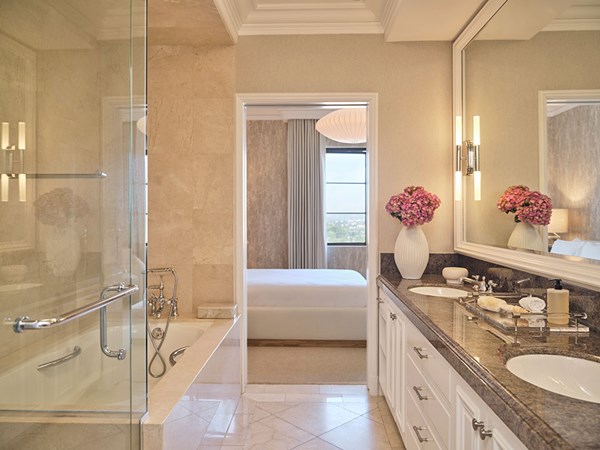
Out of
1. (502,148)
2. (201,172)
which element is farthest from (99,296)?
(502,148)

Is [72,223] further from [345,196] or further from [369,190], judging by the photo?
[345,196]

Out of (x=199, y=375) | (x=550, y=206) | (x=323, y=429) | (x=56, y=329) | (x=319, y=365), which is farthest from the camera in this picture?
(x=319, y=365)

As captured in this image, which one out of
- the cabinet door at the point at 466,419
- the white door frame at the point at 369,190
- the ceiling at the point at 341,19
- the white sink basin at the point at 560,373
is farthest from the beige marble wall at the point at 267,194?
the white sink basin at the point at 560,373

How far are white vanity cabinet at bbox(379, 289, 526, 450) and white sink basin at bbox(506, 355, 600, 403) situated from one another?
0.17 m

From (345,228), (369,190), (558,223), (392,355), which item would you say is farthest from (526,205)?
(345,228)

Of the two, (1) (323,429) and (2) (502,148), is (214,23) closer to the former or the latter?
(2) (502,148)

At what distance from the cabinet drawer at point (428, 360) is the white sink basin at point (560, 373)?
0.87 feet

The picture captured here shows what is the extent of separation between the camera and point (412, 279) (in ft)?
9.58

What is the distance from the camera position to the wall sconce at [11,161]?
1391 millimetres

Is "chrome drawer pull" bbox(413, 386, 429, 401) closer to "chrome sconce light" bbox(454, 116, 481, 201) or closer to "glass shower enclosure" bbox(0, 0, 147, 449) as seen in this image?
"glass shower enclosure" bbox(0, 0, 147, 449)

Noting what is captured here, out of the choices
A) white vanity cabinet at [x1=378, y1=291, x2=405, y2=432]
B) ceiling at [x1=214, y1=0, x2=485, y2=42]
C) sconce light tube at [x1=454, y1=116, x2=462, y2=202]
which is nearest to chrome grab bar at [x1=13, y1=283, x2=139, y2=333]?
white vanity cabinet at [x1=378, y1=291, x2=405, y2=432]

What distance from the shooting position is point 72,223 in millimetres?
1544

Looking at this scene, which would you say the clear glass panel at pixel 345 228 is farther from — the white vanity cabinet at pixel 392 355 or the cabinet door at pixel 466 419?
the cabinet door at pixel 466 419

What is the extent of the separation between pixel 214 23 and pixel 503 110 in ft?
6.02
